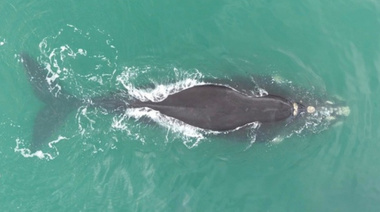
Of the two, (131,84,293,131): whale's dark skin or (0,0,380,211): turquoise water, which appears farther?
(131,84,293,131): whale's dark skin

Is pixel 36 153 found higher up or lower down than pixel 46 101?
lower down

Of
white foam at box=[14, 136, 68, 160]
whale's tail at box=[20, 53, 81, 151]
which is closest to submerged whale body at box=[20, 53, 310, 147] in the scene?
whale's tail at box=[20, 53, 81, 151]

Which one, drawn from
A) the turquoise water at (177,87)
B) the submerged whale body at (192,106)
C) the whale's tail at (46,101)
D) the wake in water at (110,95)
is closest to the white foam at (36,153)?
the turquoise water at (177,87)

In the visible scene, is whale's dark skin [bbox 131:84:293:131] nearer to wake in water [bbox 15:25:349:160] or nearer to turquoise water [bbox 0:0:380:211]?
wake in water [bbox 15:25:349:160]

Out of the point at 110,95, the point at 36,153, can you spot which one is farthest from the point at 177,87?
the point at 36,153

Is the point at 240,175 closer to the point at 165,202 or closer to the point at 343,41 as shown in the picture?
the point at 165,202

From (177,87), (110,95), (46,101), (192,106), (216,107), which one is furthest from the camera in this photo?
(177,87)

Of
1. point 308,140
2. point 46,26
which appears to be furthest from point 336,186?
point 46,26

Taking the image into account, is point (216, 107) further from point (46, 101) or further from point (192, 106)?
point (46, 101)
